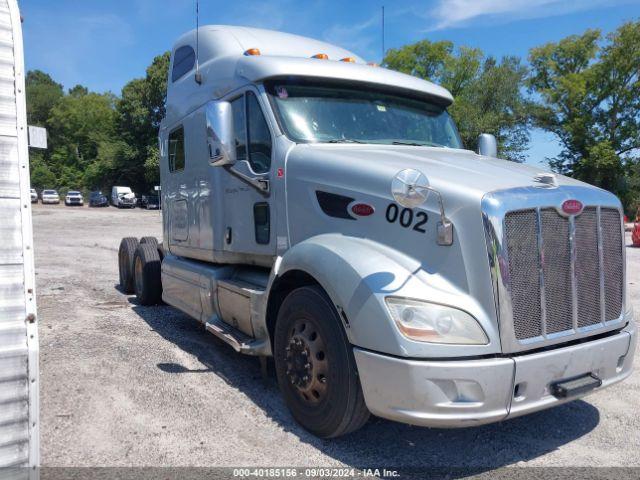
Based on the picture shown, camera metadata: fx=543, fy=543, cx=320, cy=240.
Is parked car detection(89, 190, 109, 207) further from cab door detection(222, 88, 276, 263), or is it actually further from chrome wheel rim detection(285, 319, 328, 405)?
chrome wheel rim detection(285, 319, 328, 405)

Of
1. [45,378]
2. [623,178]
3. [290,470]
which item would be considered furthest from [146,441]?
[623,178]

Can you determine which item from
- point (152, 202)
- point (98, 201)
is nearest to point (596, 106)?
point (152, 202)

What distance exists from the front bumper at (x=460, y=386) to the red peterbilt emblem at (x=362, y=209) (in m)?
0.93

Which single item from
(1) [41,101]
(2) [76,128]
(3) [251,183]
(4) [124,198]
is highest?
(1) [41,101]

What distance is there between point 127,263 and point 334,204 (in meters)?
6.02

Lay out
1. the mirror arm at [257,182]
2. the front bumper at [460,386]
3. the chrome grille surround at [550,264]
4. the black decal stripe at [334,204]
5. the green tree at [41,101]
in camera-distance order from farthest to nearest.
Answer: the green tree at [41,101], the mirror arm at [257,182], the black decal stripe at [334,204], the chrome grille surround at [550,264], the front bumper at [460,386]

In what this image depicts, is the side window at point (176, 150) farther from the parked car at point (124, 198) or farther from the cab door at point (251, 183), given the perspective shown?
the parked car at point (124, 198)

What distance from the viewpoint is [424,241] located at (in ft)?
10.8

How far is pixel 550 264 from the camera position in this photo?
126 inches

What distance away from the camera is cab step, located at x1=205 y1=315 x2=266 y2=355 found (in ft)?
14.1

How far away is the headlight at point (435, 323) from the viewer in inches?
118

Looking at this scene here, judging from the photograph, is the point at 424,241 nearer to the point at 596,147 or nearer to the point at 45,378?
the point at 45,378

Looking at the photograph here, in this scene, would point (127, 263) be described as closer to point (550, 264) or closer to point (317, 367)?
point (317, 367)

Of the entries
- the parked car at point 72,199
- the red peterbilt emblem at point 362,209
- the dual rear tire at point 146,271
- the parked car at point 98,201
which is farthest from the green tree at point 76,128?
the red peterbilt emblem at point 362,209
